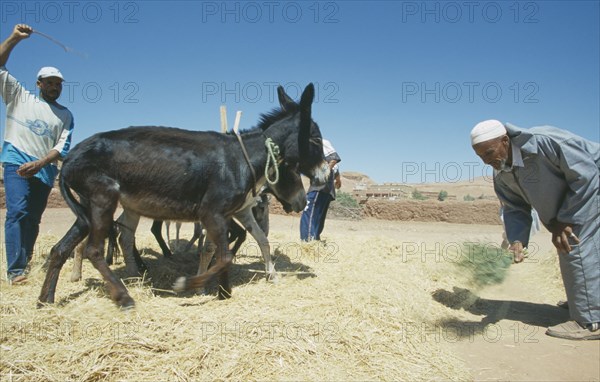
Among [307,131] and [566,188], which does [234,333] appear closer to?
[307,131]

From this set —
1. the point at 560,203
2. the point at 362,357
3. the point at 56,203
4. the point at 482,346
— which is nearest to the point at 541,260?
the point at 560,203

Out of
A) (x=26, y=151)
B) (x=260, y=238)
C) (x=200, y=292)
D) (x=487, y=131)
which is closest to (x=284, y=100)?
(x=260, y=238)

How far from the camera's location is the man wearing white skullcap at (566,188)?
3.55 m

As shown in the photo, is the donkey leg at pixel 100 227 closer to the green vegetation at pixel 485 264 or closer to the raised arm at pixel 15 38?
the raised arm at pixel 15 38

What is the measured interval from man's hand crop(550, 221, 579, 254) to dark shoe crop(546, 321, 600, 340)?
27.9 inches

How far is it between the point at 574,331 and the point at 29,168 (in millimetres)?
5493

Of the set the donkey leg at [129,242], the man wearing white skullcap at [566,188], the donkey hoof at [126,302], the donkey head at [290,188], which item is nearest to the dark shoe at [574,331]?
the man wearing white skullcap at [566,188]

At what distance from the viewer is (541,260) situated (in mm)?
6758

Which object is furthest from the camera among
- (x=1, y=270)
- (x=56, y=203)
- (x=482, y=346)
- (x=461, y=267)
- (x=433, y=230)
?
(x=56, y=203)

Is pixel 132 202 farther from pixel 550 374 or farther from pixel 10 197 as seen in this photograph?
pixel 550 374

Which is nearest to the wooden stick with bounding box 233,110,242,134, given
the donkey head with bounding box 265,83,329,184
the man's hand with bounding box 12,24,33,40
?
the donkey head with bounding box 265,83,329,184

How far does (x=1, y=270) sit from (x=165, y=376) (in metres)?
3.28

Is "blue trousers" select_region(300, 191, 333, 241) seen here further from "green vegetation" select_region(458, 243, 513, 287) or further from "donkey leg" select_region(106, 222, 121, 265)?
"donkey leg" select_region(106, 222, 121, 265)

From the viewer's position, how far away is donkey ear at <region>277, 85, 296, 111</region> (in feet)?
15.2
